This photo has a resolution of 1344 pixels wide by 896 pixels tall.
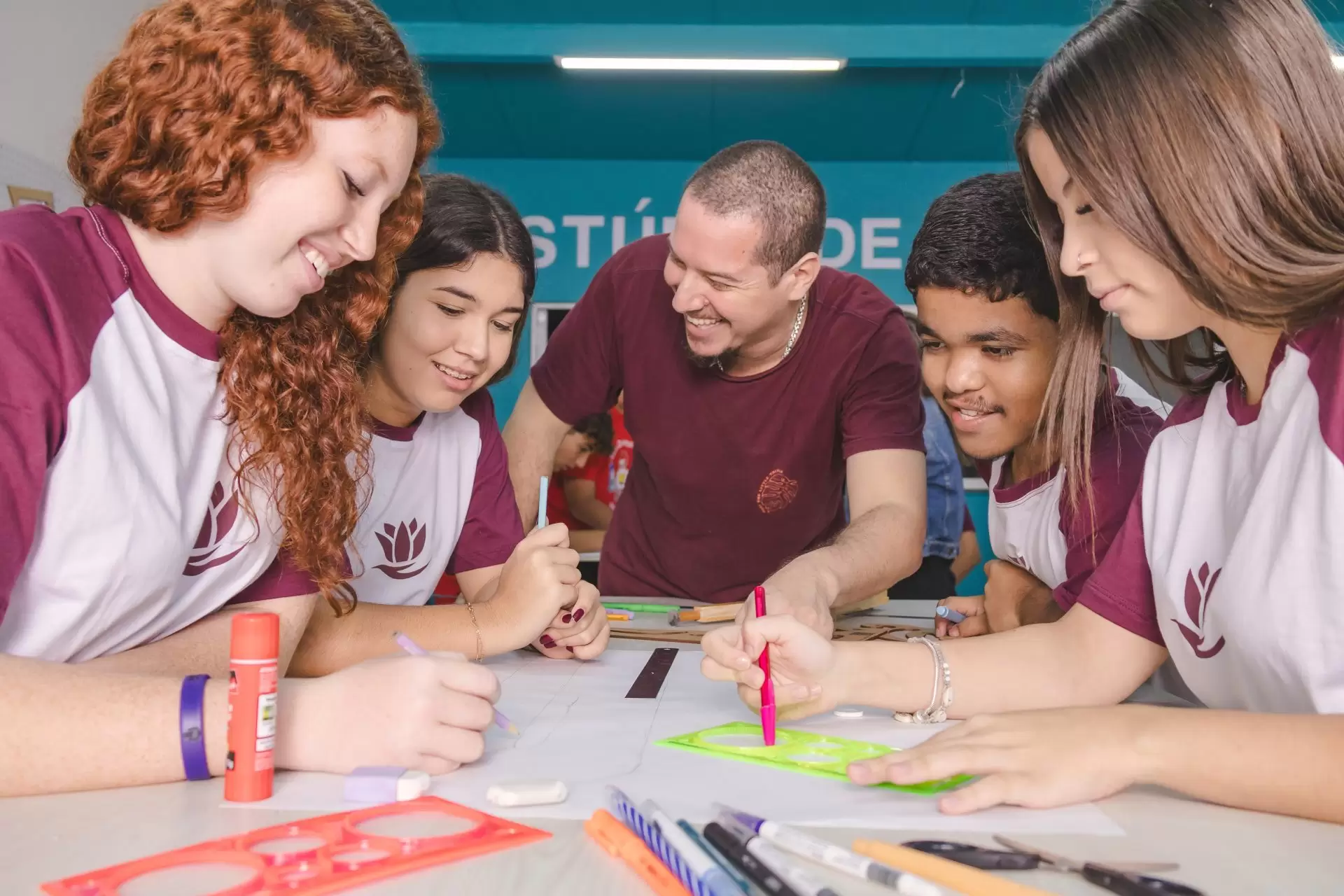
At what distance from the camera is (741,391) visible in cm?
211

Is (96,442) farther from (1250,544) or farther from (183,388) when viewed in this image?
(1250,544)

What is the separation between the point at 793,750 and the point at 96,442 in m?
0.68

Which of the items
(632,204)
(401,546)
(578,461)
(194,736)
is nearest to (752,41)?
(632,204)

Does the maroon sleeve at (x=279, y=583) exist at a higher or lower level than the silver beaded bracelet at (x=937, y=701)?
higher

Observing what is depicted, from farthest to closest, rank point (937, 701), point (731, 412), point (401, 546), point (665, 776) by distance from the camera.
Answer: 1. point (731, 412)
2. point (401, 546)
3. point (937, 701)
4. point (665, 776)

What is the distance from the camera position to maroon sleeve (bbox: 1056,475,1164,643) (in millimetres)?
→ 1169

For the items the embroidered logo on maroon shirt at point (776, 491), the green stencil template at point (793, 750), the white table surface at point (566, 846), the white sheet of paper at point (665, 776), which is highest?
the embroidered logo on maroon shirt at point (776, 491)

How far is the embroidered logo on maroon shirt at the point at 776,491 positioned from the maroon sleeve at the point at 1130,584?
38.1 inches

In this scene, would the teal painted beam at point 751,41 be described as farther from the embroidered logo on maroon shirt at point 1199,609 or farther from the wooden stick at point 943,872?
the wooden stick at point 943,872

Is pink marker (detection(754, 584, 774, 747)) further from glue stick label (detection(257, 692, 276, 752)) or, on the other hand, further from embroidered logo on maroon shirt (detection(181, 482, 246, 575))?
embroidered logo on maroon shirt (detection(181, 482, 246, 575))

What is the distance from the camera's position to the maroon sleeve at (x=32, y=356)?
811 millimetres

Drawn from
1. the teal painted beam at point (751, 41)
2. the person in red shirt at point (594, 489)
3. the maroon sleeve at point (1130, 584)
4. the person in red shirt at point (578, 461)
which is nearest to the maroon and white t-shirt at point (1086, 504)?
the maroon sleeve at point (1130, 584)

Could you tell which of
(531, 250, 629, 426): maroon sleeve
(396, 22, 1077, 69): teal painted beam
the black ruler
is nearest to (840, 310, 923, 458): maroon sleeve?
(531, 250, 629, 426): maroon sleeve

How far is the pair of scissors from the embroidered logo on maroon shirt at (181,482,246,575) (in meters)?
0.76
